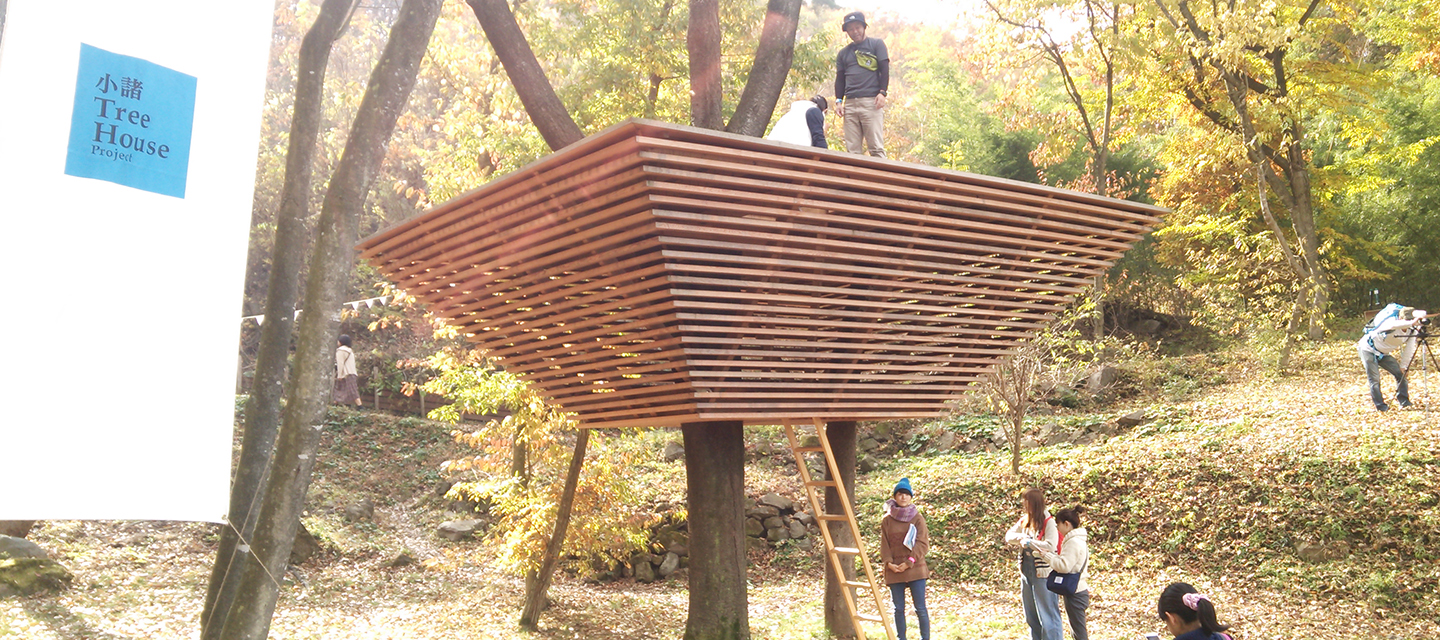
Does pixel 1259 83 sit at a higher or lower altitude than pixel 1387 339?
higher

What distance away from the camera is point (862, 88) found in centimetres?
677

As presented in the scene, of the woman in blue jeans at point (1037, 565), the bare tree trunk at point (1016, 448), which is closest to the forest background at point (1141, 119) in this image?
the bare tree trunk at point (1016, 448)

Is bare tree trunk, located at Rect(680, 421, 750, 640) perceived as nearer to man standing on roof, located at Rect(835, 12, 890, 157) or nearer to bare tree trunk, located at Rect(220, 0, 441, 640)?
man standing on roof, located at Rect(835, 12, 890, 157)

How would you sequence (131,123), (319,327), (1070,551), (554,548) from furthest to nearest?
(554,548) → (1070,551) → (319,327) → (131,123)

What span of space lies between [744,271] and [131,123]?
280cm

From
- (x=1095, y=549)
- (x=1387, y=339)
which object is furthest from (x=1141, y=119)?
(x=1095, y=549)

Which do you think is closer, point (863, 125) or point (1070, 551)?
point (1070, 551)

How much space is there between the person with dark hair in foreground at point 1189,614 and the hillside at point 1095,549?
16.3 ft

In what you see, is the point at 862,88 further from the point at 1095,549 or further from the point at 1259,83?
the point at 1259,83

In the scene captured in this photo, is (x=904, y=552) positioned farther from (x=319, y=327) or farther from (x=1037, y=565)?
(x=319, y=327)

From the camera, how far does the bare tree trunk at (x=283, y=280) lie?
6.08 metres

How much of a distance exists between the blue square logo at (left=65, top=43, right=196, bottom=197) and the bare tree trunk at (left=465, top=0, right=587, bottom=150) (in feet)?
11.7

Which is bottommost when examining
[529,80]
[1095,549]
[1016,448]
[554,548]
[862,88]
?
[1095,549]

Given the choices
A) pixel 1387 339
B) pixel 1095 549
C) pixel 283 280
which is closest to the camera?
pixel 283 280
